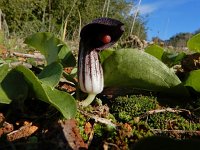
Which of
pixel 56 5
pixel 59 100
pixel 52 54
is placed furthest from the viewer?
pixel 56 5

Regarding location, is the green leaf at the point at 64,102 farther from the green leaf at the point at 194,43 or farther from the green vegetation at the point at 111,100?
the green leaf at the point at 194,43

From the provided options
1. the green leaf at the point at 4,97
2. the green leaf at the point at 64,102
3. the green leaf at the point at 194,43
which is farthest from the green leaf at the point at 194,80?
the green leaf at the point at 4,97

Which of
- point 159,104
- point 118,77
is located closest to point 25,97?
point 118,77

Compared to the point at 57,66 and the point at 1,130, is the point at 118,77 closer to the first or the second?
the point at 57,66

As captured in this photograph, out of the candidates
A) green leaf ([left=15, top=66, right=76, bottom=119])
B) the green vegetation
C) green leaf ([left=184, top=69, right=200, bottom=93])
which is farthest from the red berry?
green leaf ([left=184, top=69, right=200, bottom=93])

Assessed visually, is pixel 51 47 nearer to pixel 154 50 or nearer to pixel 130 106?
pixel 130 106

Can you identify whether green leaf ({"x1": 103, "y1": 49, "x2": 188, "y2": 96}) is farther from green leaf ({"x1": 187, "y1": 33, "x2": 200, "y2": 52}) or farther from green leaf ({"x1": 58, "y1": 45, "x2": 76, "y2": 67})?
green leaf ({"x1": 187, "y1": 33, "x2": 200, "y2": 52})
